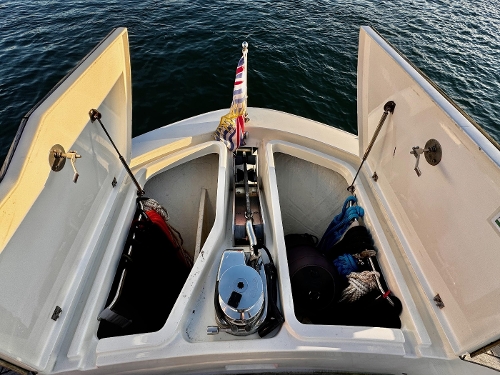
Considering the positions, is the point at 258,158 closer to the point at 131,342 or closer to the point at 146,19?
the point at 131,342

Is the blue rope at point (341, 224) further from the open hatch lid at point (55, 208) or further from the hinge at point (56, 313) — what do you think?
the hinge at point (56, 313)

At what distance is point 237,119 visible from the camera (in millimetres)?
3562

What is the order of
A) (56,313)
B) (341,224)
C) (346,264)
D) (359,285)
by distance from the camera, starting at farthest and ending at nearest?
(341,224) → (346,264) → (359,285) → (56,313)

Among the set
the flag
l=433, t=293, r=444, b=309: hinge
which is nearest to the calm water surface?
the flag

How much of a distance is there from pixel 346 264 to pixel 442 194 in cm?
105

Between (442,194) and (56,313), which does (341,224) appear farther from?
(56,313)

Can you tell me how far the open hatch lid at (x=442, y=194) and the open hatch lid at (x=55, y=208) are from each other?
2.53 meters

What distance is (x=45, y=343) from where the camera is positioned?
192cm

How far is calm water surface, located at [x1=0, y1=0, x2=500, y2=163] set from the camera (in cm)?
759

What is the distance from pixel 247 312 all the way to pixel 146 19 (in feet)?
38.6

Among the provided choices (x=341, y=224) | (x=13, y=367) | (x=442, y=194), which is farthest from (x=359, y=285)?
(x=13, y=367)

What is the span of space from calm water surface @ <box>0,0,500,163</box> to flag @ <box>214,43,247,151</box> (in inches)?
145

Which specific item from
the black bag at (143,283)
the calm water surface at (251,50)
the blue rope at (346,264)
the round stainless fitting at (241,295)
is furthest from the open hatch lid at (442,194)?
the calm water surface at (251,50)

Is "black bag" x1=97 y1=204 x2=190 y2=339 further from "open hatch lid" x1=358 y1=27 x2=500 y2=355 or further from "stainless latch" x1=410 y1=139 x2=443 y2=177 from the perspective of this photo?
"stainless latch" x1=410 y1=139 x2=443 y2=177
